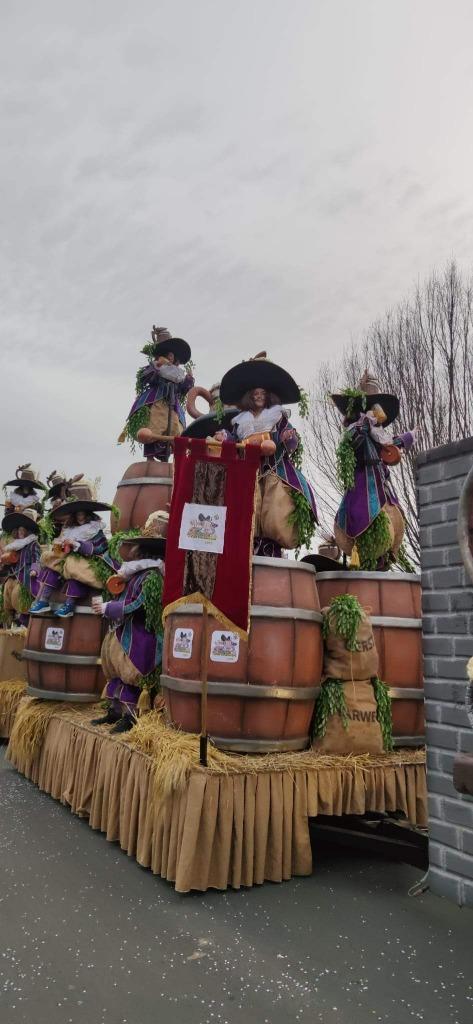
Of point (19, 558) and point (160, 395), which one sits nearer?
point (160, 395)

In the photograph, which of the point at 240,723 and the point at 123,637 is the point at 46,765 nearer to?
the point at 123,637

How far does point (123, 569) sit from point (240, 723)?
1.53m

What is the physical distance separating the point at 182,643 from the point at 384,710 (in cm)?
116

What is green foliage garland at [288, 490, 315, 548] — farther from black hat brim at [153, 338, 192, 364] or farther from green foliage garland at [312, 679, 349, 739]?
black hat brim at [153, 338, 192, 364]

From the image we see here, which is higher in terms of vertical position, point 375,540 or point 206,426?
point 206,426

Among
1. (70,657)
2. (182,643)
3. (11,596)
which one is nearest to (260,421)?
(182,643)

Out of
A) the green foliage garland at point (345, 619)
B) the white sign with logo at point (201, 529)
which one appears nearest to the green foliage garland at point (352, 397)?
the green foliage garland at point (345, 619)

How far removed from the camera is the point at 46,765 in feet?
16.0

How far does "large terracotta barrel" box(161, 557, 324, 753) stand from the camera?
3.30m

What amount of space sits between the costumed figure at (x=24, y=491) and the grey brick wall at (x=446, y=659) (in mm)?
5488

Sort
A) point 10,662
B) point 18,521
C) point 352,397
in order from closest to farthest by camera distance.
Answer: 1. point 352,397
2. point 10,662
3. point 18,521

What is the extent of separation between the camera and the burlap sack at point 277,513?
3791 millimetres

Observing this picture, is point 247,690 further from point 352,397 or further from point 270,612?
point 352,397

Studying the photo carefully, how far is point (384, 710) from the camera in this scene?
3641mm
